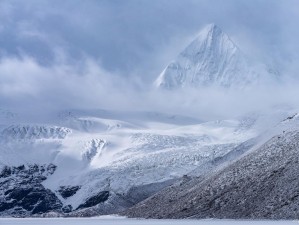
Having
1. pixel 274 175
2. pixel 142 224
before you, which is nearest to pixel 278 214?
pixel 274 175

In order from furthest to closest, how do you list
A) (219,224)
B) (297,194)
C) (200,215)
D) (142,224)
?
1. (200,215)
2. (297,194)
3. (142,224)
4. (219,224)

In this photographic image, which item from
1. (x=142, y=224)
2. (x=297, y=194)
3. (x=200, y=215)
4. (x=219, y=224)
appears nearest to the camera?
(x=219, y=224)

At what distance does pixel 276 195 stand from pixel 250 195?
9.06 metres

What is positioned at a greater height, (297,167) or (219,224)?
(297,167)

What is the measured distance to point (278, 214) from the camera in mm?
179250

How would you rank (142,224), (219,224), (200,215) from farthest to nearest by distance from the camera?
(200,215) → (142,224) → (219,224)

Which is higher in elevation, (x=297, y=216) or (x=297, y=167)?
(x=297, y=167)

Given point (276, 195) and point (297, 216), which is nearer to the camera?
point (297, 216)

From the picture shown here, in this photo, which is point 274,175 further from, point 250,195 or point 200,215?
point 200,215

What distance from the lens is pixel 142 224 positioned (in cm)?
16900

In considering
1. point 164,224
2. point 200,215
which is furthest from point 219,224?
point 200,215

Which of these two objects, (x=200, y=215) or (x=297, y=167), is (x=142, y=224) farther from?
(x=297, y=167)

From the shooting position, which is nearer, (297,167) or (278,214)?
(278,214)

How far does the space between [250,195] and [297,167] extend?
16150 millimetres
